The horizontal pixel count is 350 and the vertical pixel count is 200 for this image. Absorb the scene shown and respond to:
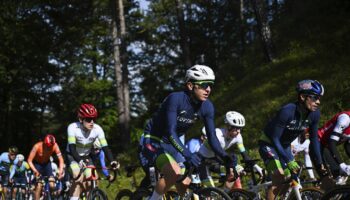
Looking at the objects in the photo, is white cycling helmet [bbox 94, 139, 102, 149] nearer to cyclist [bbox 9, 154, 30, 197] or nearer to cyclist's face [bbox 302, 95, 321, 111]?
cyclist's face [bbox 302, 95, 321, 111]

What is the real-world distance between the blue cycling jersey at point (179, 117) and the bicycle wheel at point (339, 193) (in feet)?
4.58

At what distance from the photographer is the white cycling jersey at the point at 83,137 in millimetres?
9594

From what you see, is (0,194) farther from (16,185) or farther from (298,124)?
(298,124)

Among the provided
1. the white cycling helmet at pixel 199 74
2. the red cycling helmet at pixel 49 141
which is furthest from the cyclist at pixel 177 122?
the red cycling helmet at pixel 49 141

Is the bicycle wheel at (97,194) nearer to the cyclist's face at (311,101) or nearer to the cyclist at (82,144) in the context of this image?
the cyclist at (82,144)

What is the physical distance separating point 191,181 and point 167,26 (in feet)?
103

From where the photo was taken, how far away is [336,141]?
737 cm

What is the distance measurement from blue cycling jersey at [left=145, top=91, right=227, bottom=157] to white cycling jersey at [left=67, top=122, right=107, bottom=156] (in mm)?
2761

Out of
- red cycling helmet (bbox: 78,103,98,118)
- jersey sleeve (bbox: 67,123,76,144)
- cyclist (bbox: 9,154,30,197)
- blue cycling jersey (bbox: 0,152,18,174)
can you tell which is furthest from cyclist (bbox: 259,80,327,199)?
blue cycling jersey (bbox: 0,152,18,174)

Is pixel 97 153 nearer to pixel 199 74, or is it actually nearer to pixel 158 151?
pixel 158 151

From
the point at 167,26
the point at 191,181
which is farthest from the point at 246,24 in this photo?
the point at 191,181

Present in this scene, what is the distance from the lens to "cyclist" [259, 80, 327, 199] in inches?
276

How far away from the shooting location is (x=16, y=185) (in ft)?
46.6

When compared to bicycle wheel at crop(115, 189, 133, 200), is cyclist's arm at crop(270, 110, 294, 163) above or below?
above
